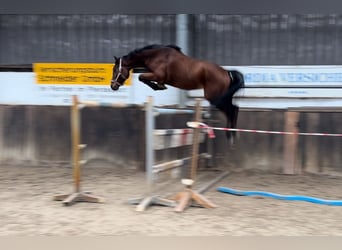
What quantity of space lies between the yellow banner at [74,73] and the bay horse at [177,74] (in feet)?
8.99

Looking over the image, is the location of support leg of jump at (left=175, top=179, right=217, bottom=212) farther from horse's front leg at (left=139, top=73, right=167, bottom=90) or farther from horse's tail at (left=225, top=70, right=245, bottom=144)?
horse's tail at (left=225, top=70, right=245, bottom=144)

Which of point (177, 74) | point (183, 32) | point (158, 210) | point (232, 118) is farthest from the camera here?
point (183, 32)

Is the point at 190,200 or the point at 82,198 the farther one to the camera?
the point at 82,198

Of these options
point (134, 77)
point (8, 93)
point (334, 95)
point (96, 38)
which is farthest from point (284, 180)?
point (8, 93)

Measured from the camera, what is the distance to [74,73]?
10711 millimetres

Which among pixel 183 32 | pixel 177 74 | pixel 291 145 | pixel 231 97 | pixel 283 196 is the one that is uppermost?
pixel 183 32

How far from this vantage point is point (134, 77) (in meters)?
10.4

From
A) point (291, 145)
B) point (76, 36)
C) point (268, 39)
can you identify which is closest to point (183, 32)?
point (268, 39)

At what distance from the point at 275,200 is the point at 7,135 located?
584 centimetres

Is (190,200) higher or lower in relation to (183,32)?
lower

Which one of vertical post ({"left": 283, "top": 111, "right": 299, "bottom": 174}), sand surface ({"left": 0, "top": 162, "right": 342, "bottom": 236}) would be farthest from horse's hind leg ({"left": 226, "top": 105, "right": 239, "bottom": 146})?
vertical post ({"left": 283, "top": 111, "right": 299, "bottom": 174})

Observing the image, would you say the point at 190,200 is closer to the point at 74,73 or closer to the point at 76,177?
the point at 76,177

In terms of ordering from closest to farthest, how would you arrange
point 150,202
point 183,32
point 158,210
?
point 158,210 < point 150,202 < point 183,32

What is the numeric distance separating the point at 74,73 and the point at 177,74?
3.74 metres
